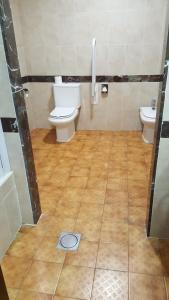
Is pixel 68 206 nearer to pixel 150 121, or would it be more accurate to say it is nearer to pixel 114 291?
pixel 114 291

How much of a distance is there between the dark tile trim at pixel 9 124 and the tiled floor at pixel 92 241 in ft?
2.78

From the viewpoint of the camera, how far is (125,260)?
147 cm

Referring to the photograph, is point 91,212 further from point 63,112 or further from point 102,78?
point 102,78

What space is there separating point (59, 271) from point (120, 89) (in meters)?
2.67

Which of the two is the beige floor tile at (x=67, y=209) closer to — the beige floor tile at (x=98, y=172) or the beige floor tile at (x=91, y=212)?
the beige floor tile at (x=91, y=212)

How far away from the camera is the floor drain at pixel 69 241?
158cm

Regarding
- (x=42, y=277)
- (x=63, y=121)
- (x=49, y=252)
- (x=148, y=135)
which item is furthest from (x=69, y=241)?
(x=148, y=135)

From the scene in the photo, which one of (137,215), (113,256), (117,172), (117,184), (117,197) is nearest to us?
(113,256)

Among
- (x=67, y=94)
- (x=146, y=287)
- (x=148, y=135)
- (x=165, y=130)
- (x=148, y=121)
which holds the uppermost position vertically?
(x=165, y=130)

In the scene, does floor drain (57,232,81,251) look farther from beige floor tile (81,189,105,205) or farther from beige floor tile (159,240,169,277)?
beige floor tile (159,240,169,277)

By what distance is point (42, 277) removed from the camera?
4.52 ft

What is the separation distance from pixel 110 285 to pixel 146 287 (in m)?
0.22

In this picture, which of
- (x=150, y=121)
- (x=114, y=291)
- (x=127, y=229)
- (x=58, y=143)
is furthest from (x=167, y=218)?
(x=58, y=143)

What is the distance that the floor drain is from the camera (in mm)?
1585
